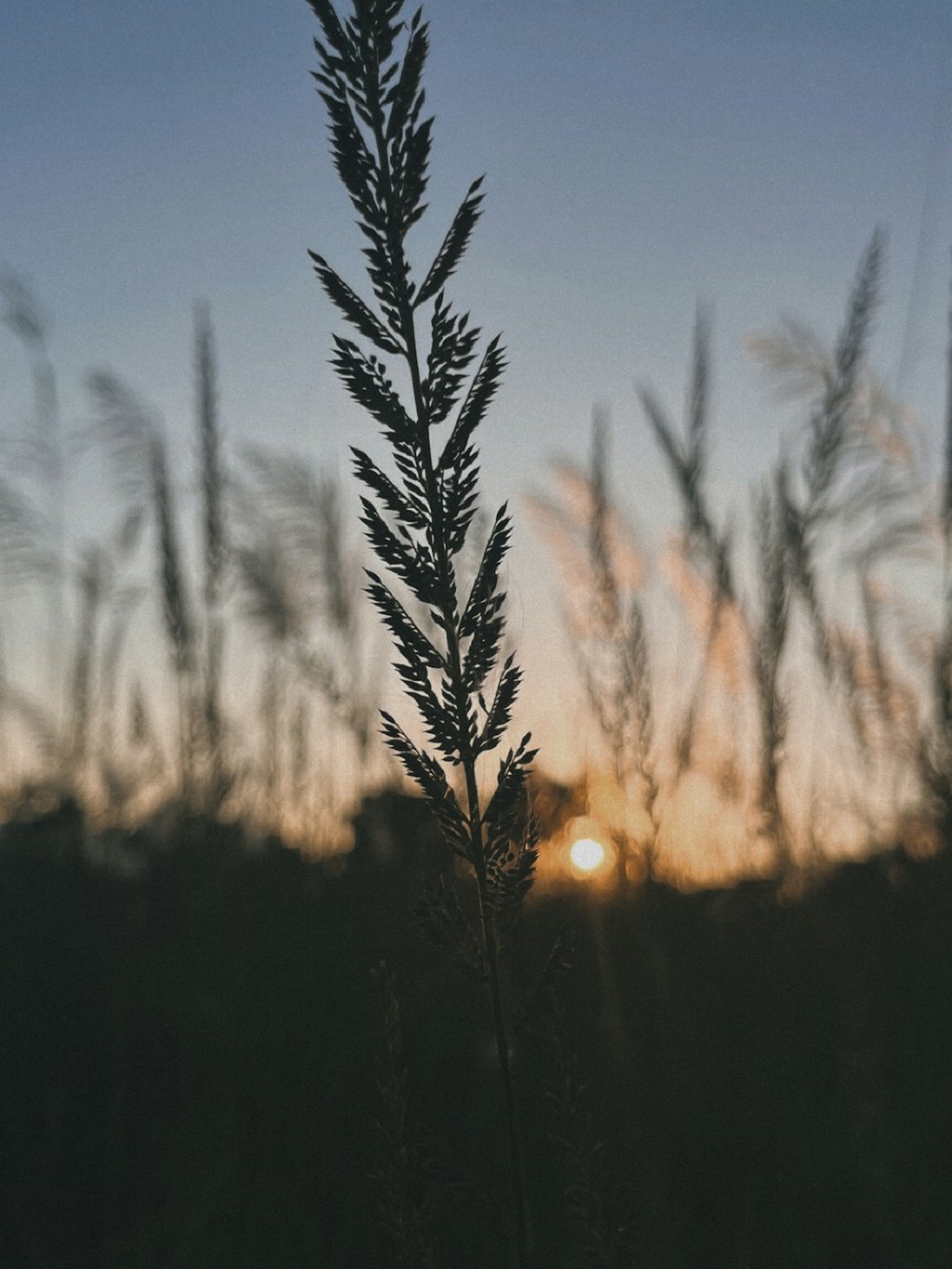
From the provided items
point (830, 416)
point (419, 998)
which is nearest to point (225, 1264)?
point (419, 998)

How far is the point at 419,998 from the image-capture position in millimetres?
3703

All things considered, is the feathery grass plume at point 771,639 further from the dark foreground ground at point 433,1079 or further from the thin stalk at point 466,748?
the thin stalk at point 466,748

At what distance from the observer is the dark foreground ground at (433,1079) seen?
7.30 feet

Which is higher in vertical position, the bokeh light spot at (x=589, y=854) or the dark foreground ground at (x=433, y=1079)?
the bokeh light spot at (x=589, y=854)

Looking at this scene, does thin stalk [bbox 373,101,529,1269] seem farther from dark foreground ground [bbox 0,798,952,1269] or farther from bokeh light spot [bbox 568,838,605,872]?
bokeh light spot [bbox 568,838,605,872]

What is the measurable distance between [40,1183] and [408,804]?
240 centimetres

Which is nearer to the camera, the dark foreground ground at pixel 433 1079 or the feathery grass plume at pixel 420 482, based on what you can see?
the feathery grass plume at pixel 420 482

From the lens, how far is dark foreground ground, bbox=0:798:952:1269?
222cm

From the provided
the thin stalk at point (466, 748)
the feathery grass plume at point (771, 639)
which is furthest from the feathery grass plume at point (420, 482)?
the feathery grass plume at point (771, 639)

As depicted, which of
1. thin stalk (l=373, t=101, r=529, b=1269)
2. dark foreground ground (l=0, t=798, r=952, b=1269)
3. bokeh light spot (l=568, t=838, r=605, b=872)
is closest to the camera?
thin stalk (l=373, t=101, r=529, b=1269)

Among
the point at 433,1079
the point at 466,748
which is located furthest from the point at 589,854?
the point at 466,748

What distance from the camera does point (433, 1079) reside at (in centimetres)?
319

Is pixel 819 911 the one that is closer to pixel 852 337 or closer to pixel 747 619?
pixel 747 619

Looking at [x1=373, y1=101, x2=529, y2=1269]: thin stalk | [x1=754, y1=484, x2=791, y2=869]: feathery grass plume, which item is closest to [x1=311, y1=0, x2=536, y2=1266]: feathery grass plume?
[x1=373, y1=101, x2=529, y2=1269]: thin stalk
